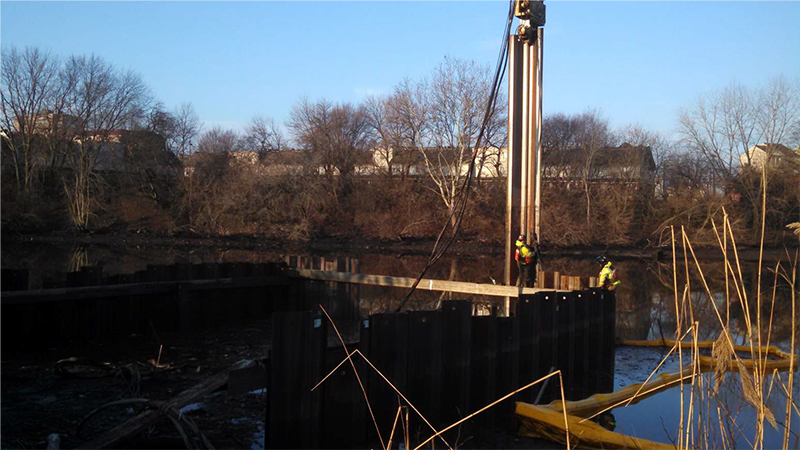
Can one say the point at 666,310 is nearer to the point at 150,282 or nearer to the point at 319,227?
the point at 150,282

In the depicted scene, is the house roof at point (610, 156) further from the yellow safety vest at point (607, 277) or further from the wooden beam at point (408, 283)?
the wooden beam at point (408, 283)


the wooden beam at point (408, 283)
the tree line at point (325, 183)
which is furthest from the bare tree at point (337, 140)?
the wooden beam at point (408, 283)

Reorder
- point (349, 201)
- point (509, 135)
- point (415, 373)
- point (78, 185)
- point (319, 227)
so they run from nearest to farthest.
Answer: point (415, 373), point (509, 135), point (78, 185), point (319, 227), point (349, 201)

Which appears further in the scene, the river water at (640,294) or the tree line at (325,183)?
the tree line at (325,183)

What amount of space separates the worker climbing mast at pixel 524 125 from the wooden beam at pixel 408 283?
1.16 feet

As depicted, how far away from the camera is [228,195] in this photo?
41.5 meters

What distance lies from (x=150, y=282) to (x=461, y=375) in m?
6.12

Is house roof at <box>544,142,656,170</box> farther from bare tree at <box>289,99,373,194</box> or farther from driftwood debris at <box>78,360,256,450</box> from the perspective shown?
driftwood debris at <box>78,360,256,450</box>

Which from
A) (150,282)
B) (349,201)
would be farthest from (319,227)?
(150,282)

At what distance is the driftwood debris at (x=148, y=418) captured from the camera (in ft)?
15.3

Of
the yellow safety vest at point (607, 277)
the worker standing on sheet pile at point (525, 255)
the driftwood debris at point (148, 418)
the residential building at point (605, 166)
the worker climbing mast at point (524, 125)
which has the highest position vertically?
the residential building at point (605, 166)

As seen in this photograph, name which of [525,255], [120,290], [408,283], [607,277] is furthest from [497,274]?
[120,290]

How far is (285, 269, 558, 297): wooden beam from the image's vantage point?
38.1 feet

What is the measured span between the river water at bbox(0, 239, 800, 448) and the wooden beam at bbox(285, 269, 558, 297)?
404 mm
